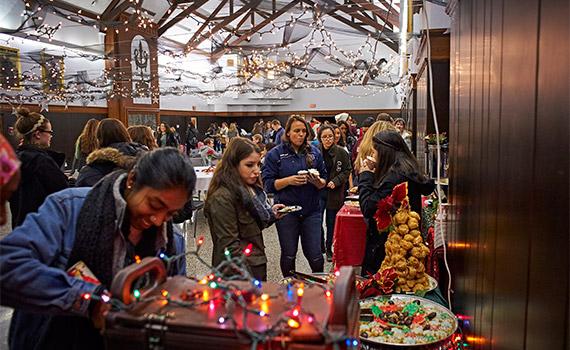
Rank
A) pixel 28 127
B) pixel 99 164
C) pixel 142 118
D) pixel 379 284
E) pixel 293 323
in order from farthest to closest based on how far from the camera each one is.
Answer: pixel 142 118
pixel 28 127
pixel 99 164
pixel 379 284
pixel 293 323

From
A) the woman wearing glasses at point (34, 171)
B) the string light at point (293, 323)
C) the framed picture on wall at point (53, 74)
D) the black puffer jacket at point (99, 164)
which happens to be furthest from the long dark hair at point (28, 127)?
the framed picture on wall at point (53, 74)

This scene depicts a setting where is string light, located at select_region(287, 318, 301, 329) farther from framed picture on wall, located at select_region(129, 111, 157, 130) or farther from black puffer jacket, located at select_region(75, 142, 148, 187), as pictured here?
framed picture on wall, located at select_region(129, 111, 157, 130)

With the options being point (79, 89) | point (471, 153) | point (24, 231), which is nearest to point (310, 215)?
point (471, 153)

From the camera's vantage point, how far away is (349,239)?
4238mm

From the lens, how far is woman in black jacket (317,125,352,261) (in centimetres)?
548

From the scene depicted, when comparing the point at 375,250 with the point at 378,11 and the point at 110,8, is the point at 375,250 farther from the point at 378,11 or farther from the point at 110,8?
the point at 110,8

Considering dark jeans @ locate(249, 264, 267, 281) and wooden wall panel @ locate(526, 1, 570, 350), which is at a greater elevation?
wooden wall panel @ locate(526, 1, 570, 350)

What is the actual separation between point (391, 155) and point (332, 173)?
2186 mm

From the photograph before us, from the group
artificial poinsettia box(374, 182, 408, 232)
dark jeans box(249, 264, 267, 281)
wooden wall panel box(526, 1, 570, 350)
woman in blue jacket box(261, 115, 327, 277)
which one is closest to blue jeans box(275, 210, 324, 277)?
woman in blue jacket box(261, 115, 327, 277)

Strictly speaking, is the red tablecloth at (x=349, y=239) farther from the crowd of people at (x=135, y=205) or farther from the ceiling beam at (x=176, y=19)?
the ceiling beam at (x=176, y=19)

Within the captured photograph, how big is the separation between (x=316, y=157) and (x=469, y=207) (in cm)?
225

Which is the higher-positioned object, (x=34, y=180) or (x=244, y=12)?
(x=244, y=12)

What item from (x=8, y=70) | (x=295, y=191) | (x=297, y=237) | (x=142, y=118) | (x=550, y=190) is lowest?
(x=297, y=237)

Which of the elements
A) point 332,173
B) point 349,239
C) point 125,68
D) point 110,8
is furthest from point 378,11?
point 110,8
